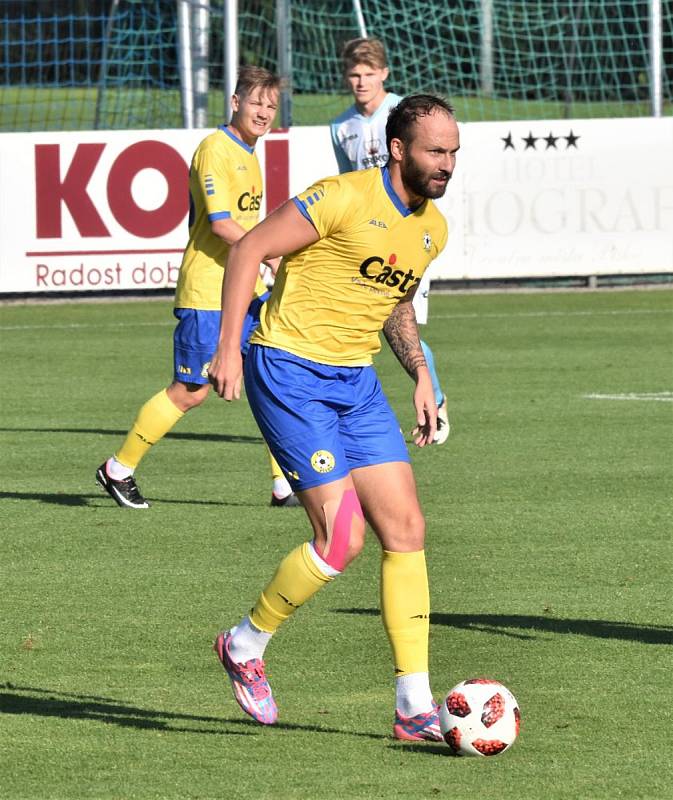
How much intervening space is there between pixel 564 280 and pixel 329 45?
694cm

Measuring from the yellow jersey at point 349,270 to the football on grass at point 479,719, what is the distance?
108cm

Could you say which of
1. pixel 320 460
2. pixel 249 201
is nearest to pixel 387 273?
pixel 320 460

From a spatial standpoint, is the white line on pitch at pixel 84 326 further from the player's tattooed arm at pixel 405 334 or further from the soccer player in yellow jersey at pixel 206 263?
the player's tattooed arm at pixel 405 334

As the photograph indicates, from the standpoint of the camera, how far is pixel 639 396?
1275 centimetres

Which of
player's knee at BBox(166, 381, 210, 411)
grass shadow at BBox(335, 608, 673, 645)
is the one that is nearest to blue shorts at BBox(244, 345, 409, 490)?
grass shadow at BBox(335, 608, 673, 645)

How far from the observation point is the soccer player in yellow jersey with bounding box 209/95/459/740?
5332 millimetres

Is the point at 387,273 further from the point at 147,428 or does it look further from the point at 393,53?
the point at 393,53

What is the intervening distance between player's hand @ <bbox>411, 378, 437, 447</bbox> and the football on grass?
35.0 inches

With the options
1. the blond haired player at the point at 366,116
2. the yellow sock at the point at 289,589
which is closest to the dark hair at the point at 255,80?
the blond haired player at the point at 366,116

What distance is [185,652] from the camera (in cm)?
625

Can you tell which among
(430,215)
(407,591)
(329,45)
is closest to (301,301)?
(430,215)

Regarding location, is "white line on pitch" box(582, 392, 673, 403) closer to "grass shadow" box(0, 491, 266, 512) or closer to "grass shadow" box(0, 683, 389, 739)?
"grass shadow" box(0, 491, 266, 512)

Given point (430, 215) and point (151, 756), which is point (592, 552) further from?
point (151, 756)

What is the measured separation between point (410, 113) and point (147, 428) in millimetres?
4106
